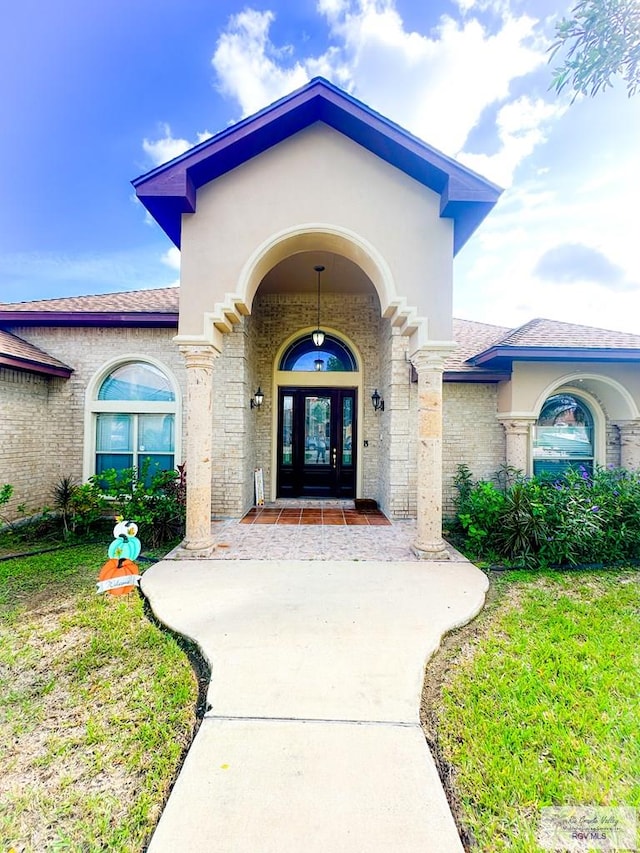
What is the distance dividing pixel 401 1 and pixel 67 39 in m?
6.98

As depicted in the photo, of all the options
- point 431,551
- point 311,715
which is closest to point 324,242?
point 431,551

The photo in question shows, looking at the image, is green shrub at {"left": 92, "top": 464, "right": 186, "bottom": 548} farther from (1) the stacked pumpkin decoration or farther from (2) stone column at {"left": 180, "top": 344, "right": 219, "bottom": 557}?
(1) the stacked pumpkin decoration

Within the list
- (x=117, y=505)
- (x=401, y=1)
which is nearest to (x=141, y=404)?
(x=117, y=505)

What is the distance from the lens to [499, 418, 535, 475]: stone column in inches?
291

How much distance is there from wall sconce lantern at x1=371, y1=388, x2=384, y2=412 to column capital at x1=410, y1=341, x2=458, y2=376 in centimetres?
317

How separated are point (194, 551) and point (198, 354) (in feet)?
9.54

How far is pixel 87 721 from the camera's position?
242cm

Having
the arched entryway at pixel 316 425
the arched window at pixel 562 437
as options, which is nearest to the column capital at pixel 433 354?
the arched entryway at pixel 316 425

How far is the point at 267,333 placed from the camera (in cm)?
908

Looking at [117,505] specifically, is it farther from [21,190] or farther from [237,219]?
[21,190]

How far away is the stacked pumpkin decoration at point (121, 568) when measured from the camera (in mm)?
4246

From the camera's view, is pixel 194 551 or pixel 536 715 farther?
pixel 194 551

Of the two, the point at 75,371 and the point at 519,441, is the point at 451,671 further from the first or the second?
the point at 75,371

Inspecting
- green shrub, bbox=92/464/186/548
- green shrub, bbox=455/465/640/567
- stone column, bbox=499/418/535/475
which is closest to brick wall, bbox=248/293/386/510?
green shrub, bbox=92/464/186/548
